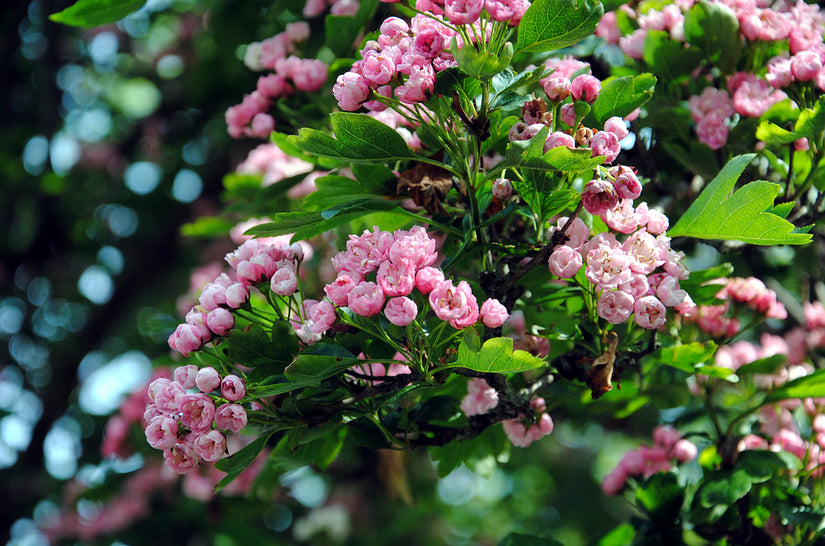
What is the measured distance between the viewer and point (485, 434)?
1.80m

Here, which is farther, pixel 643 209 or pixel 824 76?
pixel 824 76

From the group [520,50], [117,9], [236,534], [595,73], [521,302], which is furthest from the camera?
[236,534]

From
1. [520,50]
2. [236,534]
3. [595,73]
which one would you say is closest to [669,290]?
[520,50]

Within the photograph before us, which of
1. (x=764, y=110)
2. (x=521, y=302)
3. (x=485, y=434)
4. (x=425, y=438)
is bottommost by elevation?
(x=485, y=434)

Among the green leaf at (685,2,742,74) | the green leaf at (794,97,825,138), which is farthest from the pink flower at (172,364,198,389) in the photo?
the green leaf at (685,2,742,74)

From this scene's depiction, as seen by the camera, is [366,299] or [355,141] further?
[355,141]

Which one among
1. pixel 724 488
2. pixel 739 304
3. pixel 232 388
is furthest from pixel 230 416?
pixel 739 304

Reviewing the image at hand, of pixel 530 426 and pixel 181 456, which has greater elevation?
pixel 181 456

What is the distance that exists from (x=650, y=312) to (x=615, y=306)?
66 mm

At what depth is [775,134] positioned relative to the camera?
156 centimetres

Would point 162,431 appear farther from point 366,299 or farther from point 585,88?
point 585,88

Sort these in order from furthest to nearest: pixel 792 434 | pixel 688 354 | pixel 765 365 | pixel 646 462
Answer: pixel 646 462, pixel 792 434, pixel 765 365, pixel 688 354

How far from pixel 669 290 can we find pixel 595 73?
0.94 metres

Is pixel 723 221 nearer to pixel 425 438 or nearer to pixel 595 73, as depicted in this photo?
pixel 425 438
